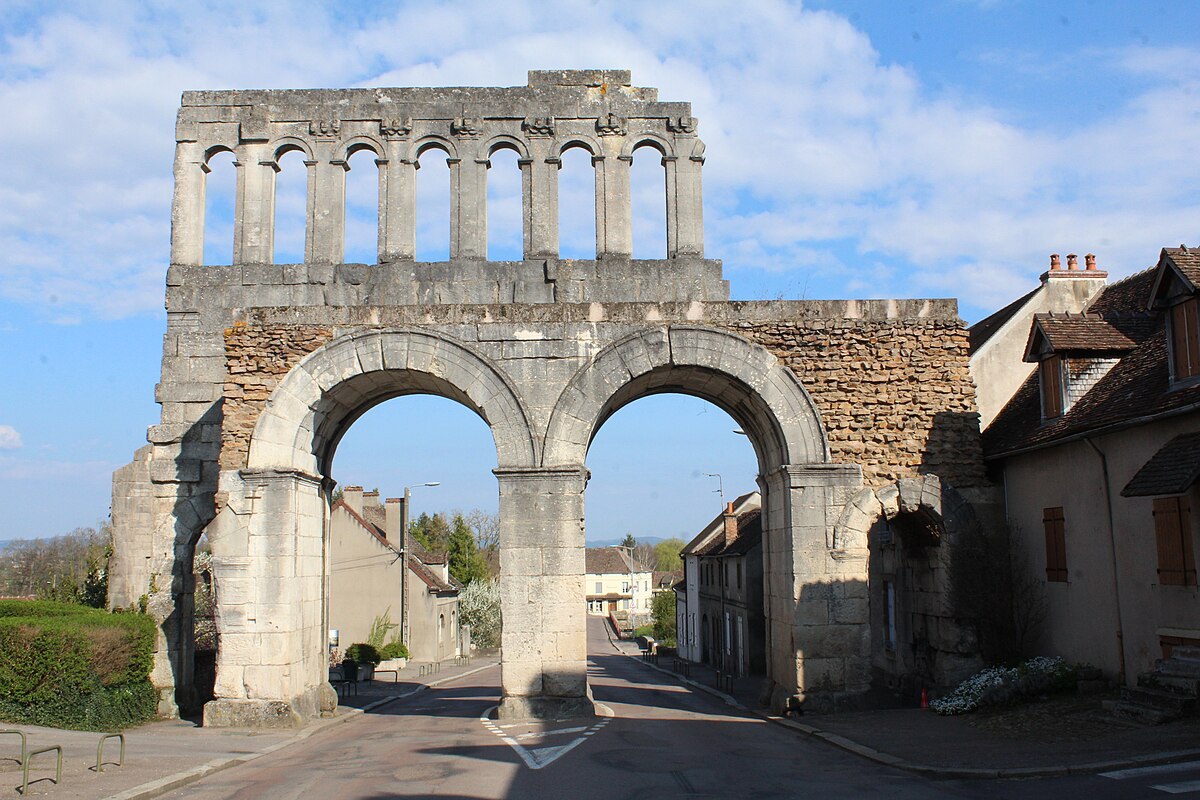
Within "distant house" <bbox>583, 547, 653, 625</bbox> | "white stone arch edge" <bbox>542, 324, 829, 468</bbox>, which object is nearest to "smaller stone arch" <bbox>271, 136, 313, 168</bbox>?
"white stone arch edge" <bbox>542, 324, 829, 468</bbox>

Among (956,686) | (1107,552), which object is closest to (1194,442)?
(1107,552)

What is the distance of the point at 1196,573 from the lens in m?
11.0

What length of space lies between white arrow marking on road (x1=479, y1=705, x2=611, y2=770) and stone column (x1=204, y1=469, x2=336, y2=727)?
120 inches

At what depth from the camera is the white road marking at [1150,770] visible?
877cm

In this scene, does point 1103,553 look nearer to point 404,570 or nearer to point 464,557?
point 404,570

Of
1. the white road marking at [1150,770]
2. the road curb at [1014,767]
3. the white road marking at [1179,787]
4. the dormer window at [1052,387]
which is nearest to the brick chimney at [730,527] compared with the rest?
the dormer window at [1052,387]

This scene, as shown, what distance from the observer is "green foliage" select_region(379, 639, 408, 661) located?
3316 cm

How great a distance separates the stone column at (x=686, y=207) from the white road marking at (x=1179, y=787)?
40.3 feet

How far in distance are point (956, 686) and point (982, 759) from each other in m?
4.75

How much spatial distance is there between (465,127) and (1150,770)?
15.5 m

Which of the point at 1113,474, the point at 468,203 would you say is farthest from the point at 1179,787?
the point at 468,203

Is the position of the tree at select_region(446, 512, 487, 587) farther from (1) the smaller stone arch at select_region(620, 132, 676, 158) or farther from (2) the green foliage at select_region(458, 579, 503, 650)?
(1) the smaller stone arch at select_region(620, 132, 676, 158)

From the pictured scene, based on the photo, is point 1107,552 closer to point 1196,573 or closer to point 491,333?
point 1196,573

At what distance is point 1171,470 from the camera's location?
11.0 meters
